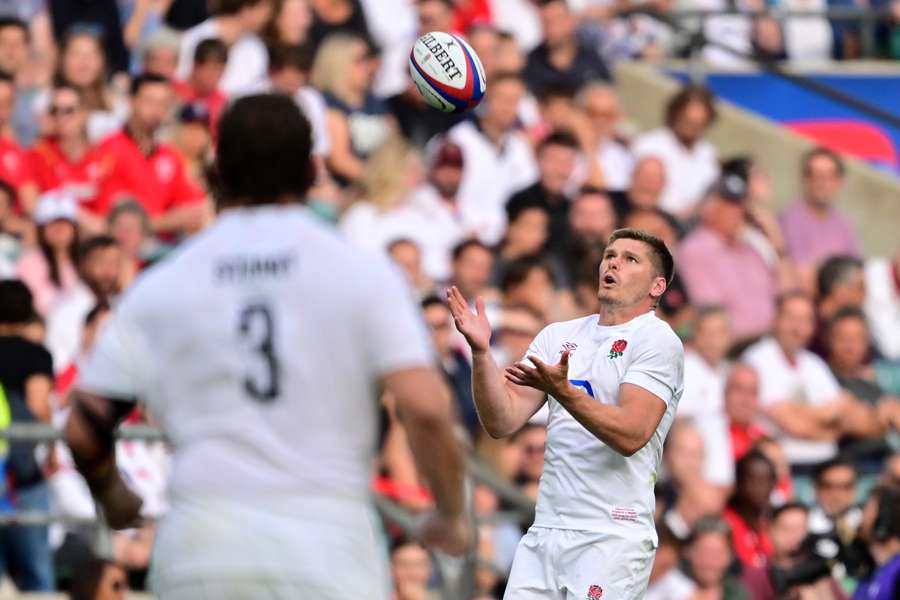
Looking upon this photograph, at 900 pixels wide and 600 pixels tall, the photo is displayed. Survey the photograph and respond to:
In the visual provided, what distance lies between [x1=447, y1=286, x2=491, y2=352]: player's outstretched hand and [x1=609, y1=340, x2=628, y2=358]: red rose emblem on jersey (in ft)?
1.58

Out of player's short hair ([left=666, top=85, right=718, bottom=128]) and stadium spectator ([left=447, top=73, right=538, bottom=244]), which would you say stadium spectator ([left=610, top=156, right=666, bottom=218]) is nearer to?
stadium spectator ([left=447, top=73, right=538, bottom=244])

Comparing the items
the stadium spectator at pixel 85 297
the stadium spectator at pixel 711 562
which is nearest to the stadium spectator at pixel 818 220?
the stadium spectator at pixel 711 562

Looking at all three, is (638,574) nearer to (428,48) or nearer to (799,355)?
(428,48)

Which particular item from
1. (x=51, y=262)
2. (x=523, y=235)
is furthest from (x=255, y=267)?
(x=523, y=235)

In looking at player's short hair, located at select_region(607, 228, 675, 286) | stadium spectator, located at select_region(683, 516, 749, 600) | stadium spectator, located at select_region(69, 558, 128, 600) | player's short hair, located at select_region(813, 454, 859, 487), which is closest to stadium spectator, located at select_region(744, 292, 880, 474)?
player's short hair, located at select_region(813, 454, 859, 487)

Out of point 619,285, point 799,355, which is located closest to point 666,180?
point 799,355

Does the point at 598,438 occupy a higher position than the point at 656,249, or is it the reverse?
the point at 656,249

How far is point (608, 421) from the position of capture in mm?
6734

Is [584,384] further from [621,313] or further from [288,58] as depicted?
[288,58]

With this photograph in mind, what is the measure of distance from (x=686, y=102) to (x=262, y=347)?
12050mm

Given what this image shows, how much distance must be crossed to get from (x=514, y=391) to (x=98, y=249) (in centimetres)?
508

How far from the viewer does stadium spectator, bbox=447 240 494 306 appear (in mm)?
13094

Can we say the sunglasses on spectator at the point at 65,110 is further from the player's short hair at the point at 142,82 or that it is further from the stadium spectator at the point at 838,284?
the stadium spectator at the point at 838,284

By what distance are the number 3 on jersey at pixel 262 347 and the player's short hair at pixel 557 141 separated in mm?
10221
